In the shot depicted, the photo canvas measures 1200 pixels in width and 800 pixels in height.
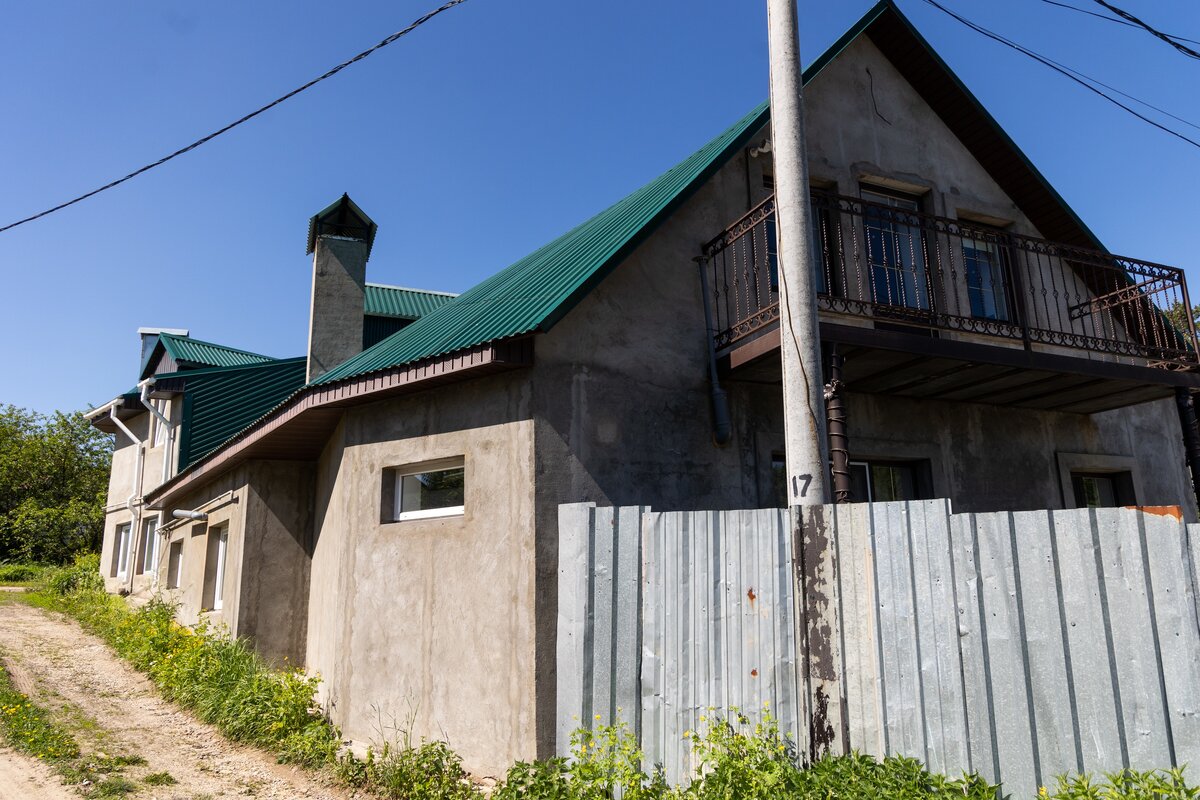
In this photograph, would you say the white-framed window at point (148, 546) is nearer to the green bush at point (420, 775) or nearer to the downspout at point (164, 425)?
the downspout at point (164, 425)

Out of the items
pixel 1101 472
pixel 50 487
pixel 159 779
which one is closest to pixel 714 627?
pixel 159 779

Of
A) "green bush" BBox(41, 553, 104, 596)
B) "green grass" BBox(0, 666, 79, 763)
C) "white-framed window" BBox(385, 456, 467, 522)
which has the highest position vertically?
"white-framed window" BBox(385, 456, 467, 522)

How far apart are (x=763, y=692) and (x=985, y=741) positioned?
1202 millimetres

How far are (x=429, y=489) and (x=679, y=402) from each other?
8.16 ft

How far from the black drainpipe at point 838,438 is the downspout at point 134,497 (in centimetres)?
1894

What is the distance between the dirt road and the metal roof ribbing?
306 inches

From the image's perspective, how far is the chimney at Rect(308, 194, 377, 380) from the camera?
39.3ft

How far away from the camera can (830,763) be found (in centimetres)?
415

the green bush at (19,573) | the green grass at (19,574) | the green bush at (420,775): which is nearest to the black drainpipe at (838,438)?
the green bush at (420,775)

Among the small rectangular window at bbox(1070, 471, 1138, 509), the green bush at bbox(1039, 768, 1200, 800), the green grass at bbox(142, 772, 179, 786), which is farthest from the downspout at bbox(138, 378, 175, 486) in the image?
the green bush at bbox(1039, 768, 1200, 800)

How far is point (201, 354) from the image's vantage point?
1934 cm

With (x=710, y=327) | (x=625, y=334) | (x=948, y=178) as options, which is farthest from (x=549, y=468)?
(x=948, y=178)

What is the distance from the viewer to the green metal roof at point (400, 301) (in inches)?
731

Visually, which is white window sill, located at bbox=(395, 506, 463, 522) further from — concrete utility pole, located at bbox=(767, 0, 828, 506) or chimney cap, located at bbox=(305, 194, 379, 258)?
chimney cap, located at bbox=(305, 194, 379, 258)
